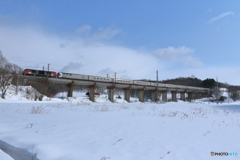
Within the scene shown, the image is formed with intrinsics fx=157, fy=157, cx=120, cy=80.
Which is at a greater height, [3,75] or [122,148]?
[3,75]

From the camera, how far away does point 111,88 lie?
145ft

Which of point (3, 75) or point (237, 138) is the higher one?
point (3, 75)

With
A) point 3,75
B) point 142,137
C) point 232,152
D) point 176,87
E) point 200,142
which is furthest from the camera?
point 176,87

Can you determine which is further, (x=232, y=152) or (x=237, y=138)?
(x=237, y=138)

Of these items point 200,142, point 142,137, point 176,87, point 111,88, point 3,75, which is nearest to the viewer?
point 200,142

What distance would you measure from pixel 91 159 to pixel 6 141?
9.15 ft

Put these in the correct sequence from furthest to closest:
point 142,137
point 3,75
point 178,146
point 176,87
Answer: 1. point 176,87
2. point 3,75
3. point 142,137
4. point 178,146

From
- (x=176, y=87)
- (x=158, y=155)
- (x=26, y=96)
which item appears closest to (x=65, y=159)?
(x=158, y=155)

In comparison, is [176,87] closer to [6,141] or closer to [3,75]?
[3,75]

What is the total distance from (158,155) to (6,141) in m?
3.88

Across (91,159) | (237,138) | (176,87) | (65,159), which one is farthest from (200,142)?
(176,87)

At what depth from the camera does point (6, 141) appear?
4.11m

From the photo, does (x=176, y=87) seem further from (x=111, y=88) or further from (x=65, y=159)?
(x=65, y=159)

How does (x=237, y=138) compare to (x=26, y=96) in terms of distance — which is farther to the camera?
(x=26, y=96)
